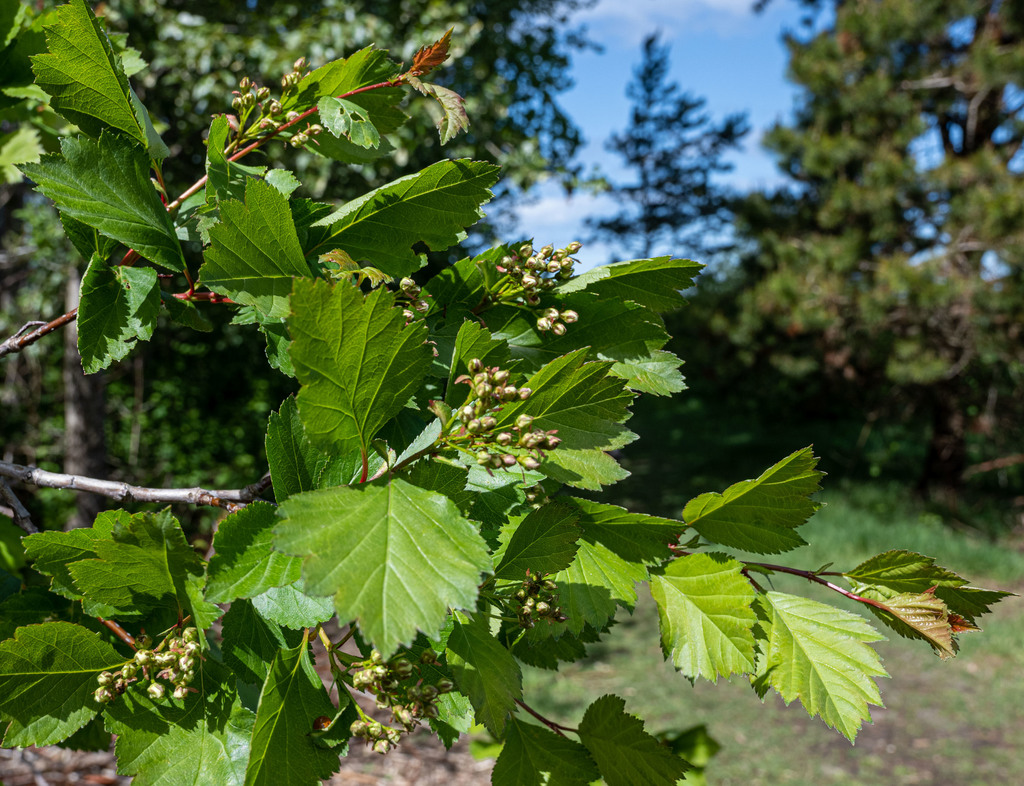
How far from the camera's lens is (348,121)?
745mm

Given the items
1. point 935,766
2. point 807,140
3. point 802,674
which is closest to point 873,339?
point 807,140

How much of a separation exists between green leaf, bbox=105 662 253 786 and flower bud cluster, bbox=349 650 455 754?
11 cm

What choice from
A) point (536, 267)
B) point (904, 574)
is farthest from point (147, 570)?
point (904, 574)

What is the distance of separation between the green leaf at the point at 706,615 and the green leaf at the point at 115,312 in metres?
0.54

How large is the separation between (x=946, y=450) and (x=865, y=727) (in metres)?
5.45

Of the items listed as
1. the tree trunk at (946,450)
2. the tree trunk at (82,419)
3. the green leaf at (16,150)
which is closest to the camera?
the green leaf at (16,150)

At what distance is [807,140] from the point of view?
9.02 m

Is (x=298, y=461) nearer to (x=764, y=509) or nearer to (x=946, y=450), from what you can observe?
(x=764, y=509)

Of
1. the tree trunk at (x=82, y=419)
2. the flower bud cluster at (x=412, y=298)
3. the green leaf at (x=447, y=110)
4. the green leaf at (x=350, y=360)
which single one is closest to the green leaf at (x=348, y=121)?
the green leaf at (x=447, y=110)

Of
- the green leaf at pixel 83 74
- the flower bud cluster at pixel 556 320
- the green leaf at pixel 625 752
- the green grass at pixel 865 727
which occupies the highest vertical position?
the green leaf at pixel 83 74

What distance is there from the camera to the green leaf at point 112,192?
644 millimetres

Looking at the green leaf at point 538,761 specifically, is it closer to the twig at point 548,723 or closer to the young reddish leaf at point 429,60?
the twig at point 548,723

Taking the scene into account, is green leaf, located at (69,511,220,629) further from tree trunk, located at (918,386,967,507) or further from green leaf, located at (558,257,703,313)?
tree trunk, located at (918,386,967,507)

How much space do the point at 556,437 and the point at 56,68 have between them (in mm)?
550
